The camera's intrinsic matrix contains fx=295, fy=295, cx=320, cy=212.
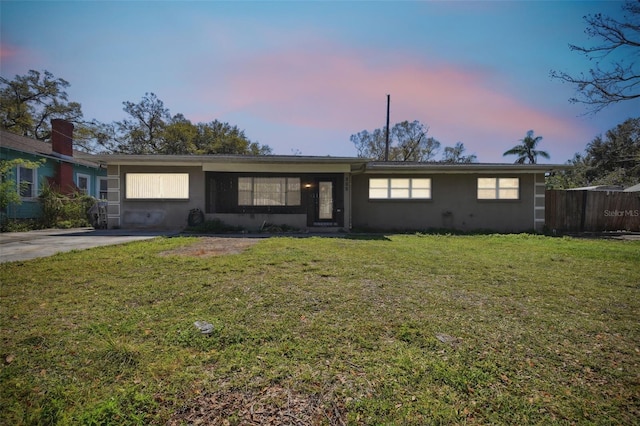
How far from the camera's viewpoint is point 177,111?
29281 mm

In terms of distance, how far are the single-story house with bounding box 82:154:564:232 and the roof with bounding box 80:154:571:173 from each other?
0.05 meters

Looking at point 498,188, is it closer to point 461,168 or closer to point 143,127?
point 461,168

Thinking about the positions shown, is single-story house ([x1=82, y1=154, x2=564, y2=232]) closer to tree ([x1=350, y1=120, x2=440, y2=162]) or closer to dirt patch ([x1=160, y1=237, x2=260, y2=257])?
dirt patch ([x1=160, y1=237, x2=260, y2=257])

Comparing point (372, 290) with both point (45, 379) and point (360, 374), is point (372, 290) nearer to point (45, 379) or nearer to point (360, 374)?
point (360, 374)

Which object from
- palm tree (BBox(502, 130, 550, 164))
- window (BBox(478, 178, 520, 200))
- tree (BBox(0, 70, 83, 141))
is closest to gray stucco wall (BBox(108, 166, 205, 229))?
window (BBox(478, 178, 520, 200))

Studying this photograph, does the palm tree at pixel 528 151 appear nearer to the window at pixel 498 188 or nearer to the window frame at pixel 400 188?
the window at pixel 498 188

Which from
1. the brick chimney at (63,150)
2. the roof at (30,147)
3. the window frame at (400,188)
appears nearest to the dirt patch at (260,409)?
the window frame at (400,188)

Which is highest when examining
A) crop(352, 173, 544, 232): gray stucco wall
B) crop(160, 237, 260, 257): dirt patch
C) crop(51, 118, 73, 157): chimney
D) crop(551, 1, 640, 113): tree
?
crop(551, 1, 640, 113): tree

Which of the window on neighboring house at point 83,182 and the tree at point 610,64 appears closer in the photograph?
the tree at point 610,64

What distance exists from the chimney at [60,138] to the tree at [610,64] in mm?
20913

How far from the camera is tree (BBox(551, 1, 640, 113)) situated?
364 inches

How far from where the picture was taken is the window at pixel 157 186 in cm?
1086

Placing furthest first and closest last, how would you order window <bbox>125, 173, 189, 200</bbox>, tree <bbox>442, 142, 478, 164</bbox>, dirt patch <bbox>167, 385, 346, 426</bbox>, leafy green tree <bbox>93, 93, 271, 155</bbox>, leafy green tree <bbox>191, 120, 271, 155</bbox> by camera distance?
1. tree <bbox>442, 142, 478, 164</bbox>
2. leafy green tree <bbox>191, 120, 271, 155</bbox>
3. leafy green tree <bbox>93, 93, 271, 155</bbox>
4. window <bbox>125, 173, 189, 200</bbox>
5. dirt patch <bbox>167, 385, 346, 426</bbox>

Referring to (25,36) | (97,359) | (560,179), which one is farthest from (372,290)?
(560,179)
